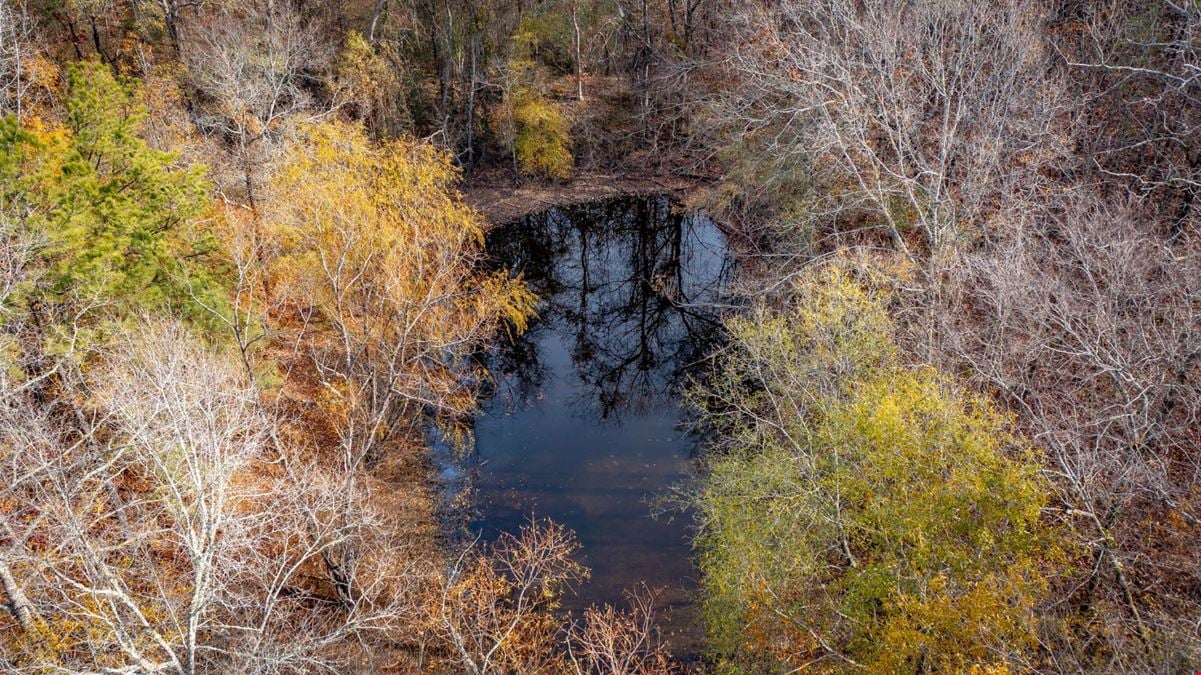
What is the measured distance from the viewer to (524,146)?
3828cm

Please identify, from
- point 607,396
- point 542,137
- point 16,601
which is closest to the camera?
point 16,601

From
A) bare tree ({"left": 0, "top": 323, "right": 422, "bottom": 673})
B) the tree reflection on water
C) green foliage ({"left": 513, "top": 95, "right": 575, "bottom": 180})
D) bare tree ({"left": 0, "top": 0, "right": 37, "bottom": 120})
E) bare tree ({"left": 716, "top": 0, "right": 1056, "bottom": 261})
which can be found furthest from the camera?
green foliage ({"left": 513, "top": 95, "right": 575, "bottom": 180})

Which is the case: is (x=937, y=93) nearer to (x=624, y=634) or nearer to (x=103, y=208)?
(x=624, y=634)

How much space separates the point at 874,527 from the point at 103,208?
14.3m

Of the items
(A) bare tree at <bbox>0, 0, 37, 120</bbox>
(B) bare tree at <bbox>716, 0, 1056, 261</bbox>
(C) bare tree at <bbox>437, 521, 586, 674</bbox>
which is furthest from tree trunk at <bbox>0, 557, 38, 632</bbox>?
(B) bare tree at <bbox>716, 0, 1056, 261</bbox>

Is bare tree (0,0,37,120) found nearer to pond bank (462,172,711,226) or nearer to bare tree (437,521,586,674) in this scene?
bare tree (437,521,586,674)

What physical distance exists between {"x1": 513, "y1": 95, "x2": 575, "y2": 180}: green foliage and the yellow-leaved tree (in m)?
16.8

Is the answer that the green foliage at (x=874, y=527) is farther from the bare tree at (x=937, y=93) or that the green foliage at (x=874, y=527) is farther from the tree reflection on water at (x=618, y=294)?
the tree reflection on water at (x=618, y=294)

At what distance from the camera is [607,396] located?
2353cm

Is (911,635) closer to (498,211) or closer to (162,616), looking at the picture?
(162,616)

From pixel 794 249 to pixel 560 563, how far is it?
443 inches

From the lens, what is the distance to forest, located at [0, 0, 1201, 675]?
9750 millimetres

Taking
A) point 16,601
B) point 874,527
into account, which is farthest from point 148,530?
point 874,527

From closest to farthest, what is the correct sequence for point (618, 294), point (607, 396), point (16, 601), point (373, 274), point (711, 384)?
1. point (16, 601)
2. point (373, 274)
3. point (711, 384)
4. point (607, 396)
5. point (618, 294)
